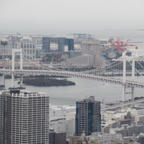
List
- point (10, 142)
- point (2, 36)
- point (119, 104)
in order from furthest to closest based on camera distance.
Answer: point (2, 36) → point (119, 104) → point (10, 142)

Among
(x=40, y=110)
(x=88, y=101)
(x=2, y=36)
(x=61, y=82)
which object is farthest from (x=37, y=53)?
(x=40, y=110)

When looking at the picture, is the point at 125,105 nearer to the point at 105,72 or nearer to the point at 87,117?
the point at 87,117

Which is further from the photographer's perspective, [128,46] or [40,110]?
[128,46]

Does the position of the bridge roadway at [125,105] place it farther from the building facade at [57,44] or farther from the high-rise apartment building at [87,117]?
the building facade at [57,44]

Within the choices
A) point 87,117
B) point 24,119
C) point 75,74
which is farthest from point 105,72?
point 24,119

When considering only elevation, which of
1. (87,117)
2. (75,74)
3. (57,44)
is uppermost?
(57,44)

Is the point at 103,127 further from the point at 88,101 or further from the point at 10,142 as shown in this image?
the point at 10,142

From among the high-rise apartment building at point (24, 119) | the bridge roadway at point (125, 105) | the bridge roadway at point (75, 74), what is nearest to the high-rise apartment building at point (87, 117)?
the high-rise apartment building at point (24, 119)
